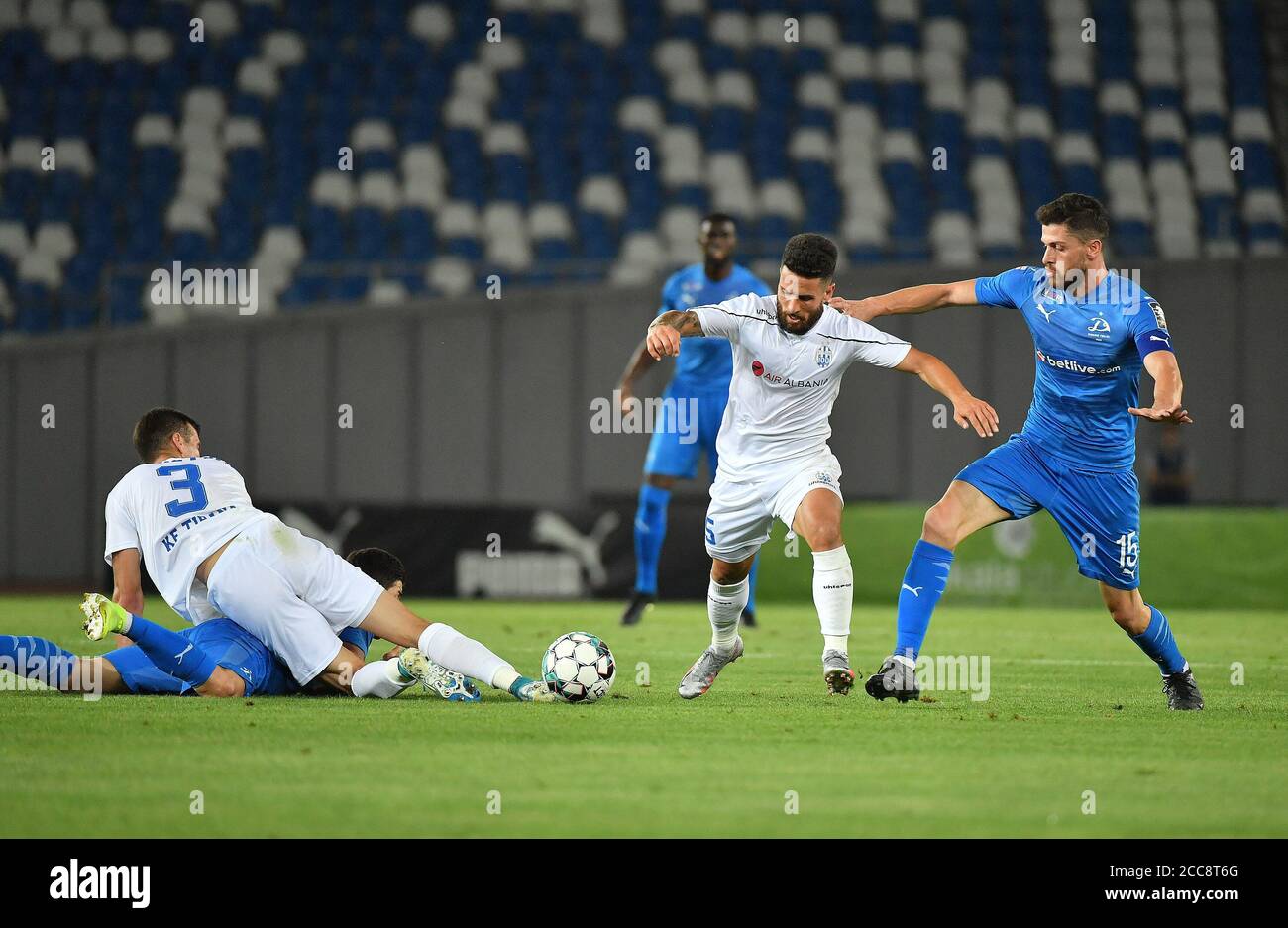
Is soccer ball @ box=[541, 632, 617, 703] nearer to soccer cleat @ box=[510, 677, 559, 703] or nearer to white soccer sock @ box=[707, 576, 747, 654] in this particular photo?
soccer cleat @ box=[510, 677, 559, 703]

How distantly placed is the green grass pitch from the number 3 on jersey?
2.81ft

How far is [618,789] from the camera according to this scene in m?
4.95

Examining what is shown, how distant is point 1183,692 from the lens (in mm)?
7266

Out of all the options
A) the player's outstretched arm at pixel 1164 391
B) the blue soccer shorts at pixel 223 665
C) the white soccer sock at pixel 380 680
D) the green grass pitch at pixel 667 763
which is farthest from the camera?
the blue soccer shorts at pixel 223 665

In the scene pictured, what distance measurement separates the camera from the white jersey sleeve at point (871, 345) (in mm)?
7238

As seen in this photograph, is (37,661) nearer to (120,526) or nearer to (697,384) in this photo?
(120,526)

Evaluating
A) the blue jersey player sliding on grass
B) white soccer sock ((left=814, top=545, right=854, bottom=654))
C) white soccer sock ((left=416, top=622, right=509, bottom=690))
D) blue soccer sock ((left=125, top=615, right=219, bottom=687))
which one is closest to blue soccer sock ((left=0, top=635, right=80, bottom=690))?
the blue jersey player sliding on grass

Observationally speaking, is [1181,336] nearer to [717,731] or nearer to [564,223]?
[564,223]

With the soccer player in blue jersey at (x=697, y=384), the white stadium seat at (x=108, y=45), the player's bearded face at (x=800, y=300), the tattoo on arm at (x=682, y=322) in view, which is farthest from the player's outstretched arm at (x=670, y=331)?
the white stadium seat at (x=108, y=45)

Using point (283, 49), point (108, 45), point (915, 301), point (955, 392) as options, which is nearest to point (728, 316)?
point (915, 301)

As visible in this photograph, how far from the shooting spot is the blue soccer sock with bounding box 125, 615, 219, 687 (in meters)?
6.66

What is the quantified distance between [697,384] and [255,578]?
5.69 meters

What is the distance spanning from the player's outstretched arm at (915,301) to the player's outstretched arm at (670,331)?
704mm
